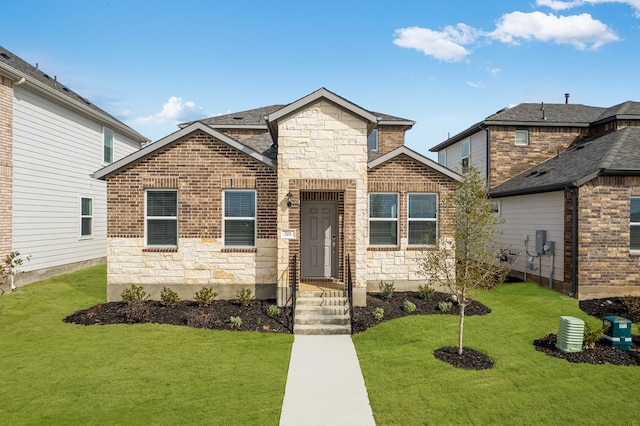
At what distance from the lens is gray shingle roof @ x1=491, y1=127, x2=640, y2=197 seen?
40.3ft

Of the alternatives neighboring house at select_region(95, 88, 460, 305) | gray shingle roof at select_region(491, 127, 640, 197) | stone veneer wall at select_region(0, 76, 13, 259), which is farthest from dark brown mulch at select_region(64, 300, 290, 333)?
gray shingle roof at select_region(491, 127, 640, 197)

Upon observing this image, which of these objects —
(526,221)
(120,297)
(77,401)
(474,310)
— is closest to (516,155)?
(526,221)

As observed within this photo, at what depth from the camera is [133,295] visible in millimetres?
11328

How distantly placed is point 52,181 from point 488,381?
55.1 feet

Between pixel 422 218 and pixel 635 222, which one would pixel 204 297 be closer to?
pixel 422 218

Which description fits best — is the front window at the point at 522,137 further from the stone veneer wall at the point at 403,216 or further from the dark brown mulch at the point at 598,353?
the dark brown mulch at the point at 598,353

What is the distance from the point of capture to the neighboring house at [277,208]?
36.6 ft

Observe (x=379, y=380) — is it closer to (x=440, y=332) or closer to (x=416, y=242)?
(x=440, y=332)

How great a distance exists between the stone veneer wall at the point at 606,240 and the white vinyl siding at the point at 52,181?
1891cm

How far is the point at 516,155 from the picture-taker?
1930 centimetres

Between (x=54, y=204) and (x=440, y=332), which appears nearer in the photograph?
(x=440, y=332)

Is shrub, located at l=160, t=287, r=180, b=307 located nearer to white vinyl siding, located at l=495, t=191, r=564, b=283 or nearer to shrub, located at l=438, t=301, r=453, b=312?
shrub, located at l=438, t=301, r=453, b=312

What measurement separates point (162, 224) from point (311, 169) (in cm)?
486

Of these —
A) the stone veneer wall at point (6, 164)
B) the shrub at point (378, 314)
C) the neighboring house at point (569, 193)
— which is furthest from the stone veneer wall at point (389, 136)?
the stone veneer wall at point (6, 164)
